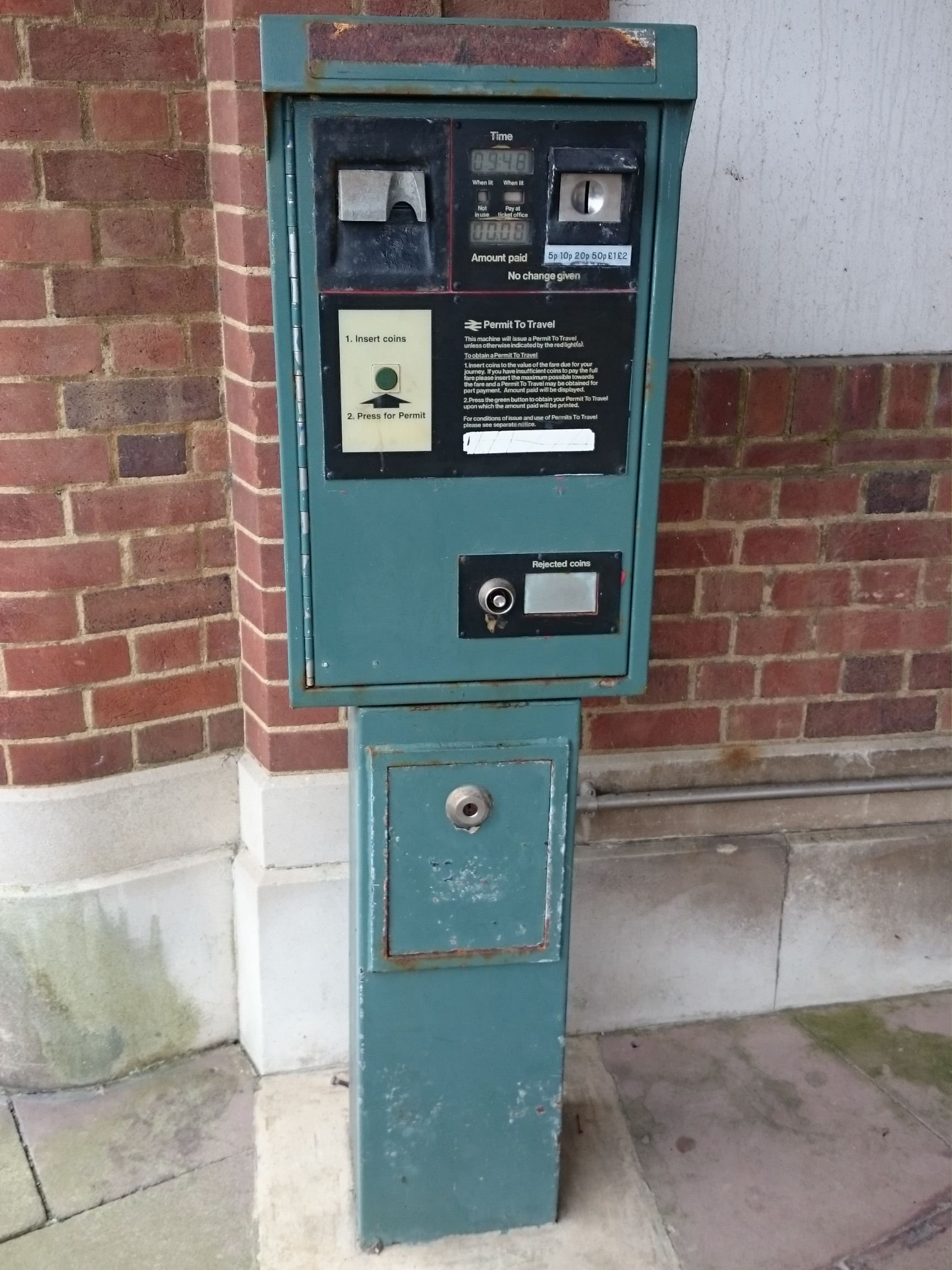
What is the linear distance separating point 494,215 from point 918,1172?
211 centimetres

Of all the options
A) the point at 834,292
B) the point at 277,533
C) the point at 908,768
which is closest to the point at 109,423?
the point at 277,533

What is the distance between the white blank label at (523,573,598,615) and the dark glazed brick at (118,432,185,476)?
980 mm

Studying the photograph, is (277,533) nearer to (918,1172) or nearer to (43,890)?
(43,890)

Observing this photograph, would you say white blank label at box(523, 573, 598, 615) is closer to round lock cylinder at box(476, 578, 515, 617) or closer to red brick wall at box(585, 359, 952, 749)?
round lock cylinder at box(476, 578, 515, 617)

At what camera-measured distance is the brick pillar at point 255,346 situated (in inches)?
87.1

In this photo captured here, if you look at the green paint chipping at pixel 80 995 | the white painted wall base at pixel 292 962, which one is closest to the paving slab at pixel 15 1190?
the green paint chipping at pixel 80 995

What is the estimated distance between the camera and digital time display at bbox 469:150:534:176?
5.49 ft

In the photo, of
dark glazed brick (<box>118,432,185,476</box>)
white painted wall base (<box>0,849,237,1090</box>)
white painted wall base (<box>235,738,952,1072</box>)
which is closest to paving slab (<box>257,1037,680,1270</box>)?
white painted wall base (<box>235,738,952,1072</box>)

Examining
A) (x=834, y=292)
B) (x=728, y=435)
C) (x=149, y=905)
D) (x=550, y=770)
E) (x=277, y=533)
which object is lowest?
(x=149, y=905)

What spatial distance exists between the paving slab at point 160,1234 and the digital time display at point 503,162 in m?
1.98

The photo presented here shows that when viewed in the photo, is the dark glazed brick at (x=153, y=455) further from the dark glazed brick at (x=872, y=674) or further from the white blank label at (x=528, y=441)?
the dark glazed brick at (x=872, y=674)

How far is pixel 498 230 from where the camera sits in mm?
1702

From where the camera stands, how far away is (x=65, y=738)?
2.58m

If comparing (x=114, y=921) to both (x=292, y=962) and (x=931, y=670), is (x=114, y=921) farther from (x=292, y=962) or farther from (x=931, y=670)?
(x=931, y=670)
